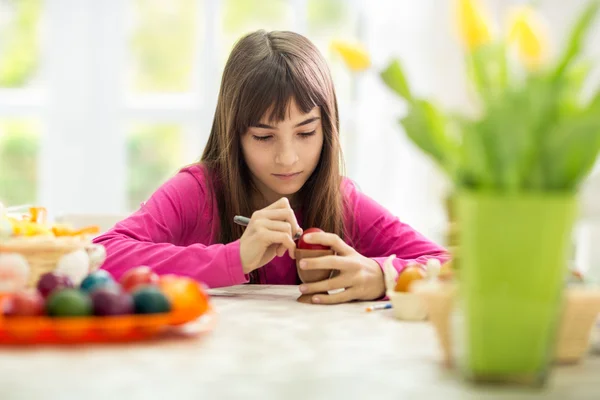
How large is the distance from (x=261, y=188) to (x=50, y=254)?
848mm

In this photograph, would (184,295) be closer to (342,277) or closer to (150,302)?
(150,302)

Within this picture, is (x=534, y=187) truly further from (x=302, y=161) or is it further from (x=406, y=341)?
(x=302, y=161)

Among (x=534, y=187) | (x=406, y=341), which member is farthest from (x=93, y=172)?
(x=534, y=187)

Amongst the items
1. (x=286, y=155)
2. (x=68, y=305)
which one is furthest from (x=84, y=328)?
(x=286, y=155)

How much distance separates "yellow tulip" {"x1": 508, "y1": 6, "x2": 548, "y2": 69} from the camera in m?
0.71

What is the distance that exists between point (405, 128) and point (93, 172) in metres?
2.93

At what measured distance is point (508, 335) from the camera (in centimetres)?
74

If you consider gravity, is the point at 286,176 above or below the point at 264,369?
above

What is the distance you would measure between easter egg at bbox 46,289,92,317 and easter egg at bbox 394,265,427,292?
528mm

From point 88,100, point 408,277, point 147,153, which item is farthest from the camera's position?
point 147,153

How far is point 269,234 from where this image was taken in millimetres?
1396

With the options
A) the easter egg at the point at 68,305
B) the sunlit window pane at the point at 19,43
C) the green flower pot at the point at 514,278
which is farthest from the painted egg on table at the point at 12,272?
the sunlit window pane at the point at 19,43

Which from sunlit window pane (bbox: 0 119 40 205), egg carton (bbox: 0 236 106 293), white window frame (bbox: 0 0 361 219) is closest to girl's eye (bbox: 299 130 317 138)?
egg carton (bbox: 0 236 106 293)

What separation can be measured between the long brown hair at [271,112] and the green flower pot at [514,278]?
3.36ft
